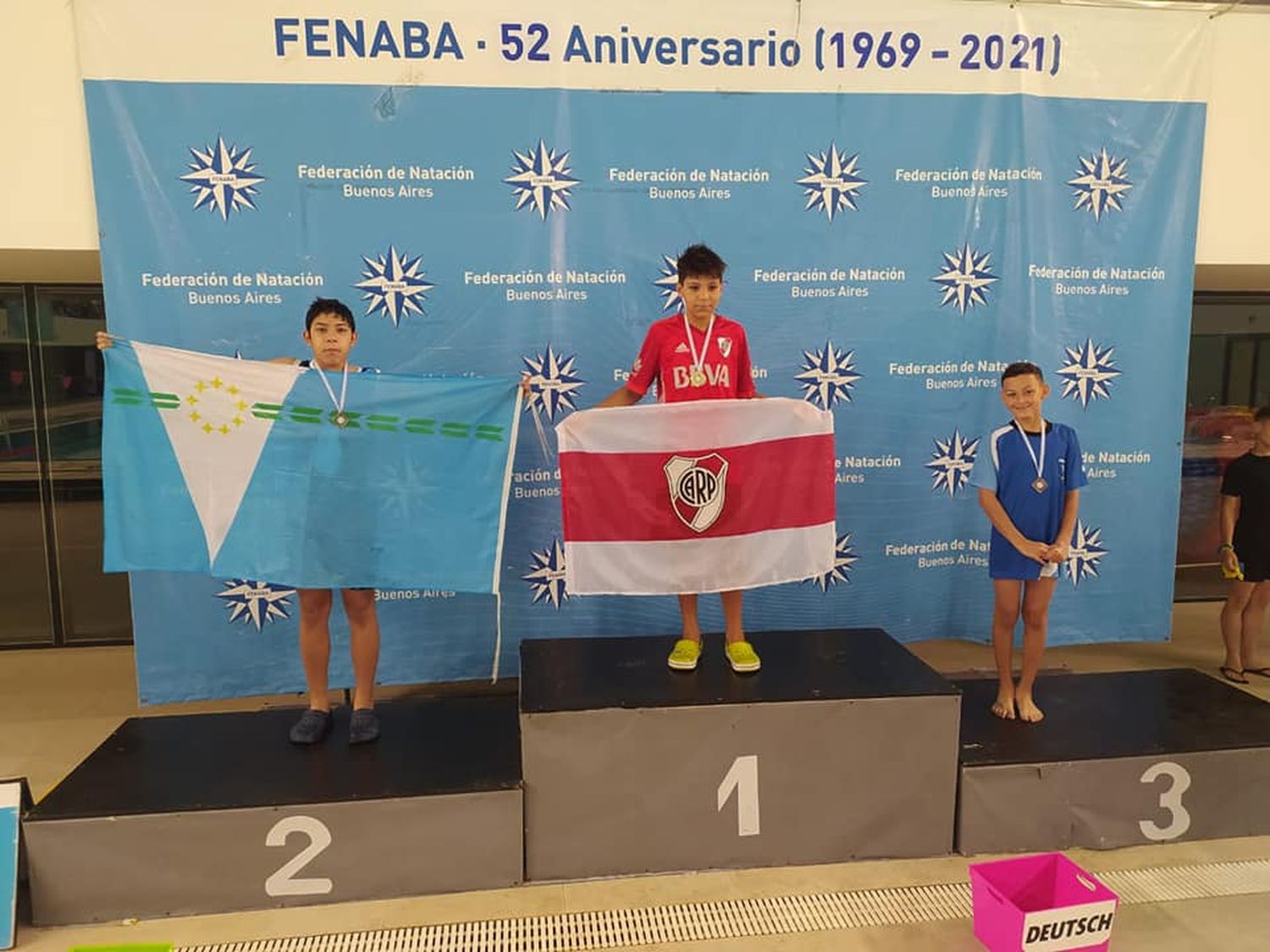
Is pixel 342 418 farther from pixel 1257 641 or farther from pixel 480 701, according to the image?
pixel 1257 641

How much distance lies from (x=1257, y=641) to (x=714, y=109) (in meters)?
4.03

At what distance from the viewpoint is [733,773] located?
2.48 m

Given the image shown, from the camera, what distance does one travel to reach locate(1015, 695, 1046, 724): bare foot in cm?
286

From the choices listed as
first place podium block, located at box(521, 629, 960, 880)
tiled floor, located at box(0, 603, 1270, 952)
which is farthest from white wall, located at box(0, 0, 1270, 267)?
first place podium block, located at box(521, 629, 960, 880)

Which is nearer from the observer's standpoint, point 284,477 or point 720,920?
point 720,920

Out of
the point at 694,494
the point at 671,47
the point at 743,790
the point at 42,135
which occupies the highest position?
the point at 671,47

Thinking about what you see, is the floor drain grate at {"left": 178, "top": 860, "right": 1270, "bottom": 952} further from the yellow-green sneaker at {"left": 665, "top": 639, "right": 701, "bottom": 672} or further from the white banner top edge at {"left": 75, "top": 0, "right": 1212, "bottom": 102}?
the white banner top edge at {"left": 75, "top": 0, "right": 1212, "bottom": 102}

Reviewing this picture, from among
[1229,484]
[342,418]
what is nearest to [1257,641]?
[1229,484]

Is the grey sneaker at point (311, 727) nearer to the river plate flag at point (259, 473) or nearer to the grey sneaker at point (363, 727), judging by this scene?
the grey sneaker at point (363, 727)

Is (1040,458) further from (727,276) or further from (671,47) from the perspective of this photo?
(671,47)

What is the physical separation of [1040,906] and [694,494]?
1538 mm

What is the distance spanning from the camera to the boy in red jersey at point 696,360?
267 cm

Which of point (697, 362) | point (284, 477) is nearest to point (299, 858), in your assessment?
point (284, 477)

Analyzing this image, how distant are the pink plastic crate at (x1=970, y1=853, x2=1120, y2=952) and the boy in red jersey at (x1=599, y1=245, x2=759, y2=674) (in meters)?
0.93
